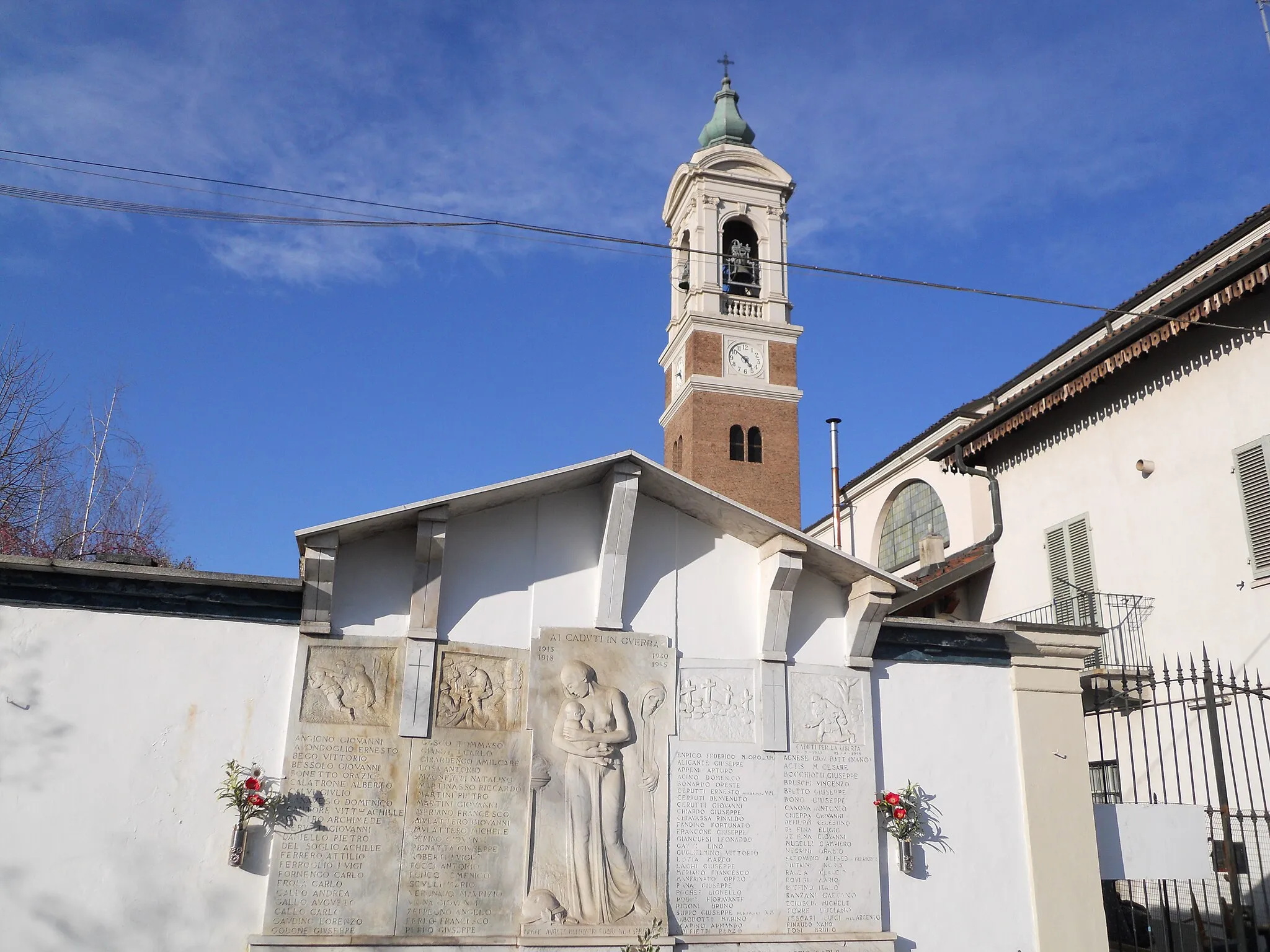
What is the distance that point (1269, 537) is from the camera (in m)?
14.2

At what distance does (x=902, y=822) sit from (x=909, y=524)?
1990 centimetres

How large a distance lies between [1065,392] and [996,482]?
3395mm

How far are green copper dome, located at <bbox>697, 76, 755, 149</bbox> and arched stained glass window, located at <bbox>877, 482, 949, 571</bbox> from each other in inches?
636

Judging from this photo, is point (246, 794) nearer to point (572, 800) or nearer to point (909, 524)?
point (572, 800)

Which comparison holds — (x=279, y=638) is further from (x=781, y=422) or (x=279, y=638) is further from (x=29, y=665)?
(x=781, y=422)

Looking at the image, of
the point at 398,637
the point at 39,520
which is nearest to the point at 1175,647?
the point at 398,637

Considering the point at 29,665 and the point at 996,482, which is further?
the point at 996,482

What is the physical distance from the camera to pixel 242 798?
340 inches

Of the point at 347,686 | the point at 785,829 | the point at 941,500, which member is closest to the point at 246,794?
the point at 347,686

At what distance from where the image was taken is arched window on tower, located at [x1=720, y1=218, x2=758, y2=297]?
114 ft

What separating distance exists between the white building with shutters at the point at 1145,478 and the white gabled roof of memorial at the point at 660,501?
1.26 meters

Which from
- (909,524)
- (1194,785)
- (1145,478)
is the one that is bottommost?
(1194,785)

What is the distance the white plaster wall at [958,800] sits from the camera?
10477 millimetres

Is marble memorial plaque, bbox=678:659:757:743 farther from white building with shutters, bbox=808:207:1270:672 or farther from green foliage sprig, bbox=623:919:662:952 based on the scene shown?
white building with shutters, bbox=808:207:1270:672
